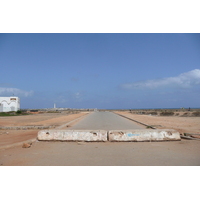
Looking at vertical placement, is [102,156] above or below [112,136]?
below

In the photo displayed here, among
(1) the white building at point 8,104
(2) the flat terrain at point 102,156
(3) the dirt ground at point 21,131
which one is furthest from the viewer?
(1) the white building at point 8,104

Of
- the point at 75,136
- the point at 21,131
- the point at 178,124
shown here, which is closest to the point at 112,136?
the point at 75,136

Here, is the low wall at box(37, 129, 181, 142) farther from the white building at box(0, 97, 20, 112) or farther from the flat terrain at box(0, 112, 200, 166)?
the white building at box(0, 97, 20, 112)

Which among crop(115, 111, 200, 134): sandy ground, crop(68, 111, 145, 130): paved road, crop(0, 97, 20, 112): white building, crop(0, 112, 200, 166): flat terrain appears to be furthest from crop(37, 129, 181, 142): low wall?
crop(0, 97, 20, 112): white building

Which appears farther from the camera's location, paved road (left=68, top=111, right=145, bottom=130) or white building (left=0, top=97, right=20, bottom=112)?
white building (left=0, top=97, right=20, bottom=112)

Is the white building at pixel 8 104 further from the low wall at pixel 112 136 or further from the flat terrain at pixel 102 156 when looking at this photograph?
the flat terrain at pixel 102 156

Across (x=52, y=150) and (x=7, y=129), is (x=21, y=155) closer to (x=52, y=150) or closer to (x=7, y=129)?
(x=52, y=150)

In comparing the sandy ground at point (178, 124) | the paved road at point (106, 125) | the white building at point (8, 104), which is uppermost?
the white building at point (8, 104)

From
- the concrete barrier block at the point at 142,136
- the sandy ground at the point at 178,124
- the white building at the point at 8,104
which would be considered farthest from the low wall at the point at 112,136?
the white building at the point at 8,104

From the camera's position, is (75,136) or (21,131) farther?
(21,131)

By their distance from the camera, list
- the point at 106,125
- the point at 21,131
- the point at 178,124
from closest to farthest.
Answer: the point at 21,131 → the point at 106,125 → the point at 178,124

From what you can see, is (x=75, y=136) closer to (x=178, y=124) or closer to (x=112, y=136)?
(x=112, y=136)

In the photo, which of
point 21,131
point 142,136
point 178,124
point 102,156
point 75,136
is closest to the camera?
point 102,156

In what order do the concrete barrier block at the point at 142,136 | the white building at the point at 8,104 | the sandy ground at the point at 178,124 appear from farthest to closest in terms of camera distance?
the white building at the point at 8,104
the sandy ground at the point at 178,124
the concrete barrier block at the point at 142,136
